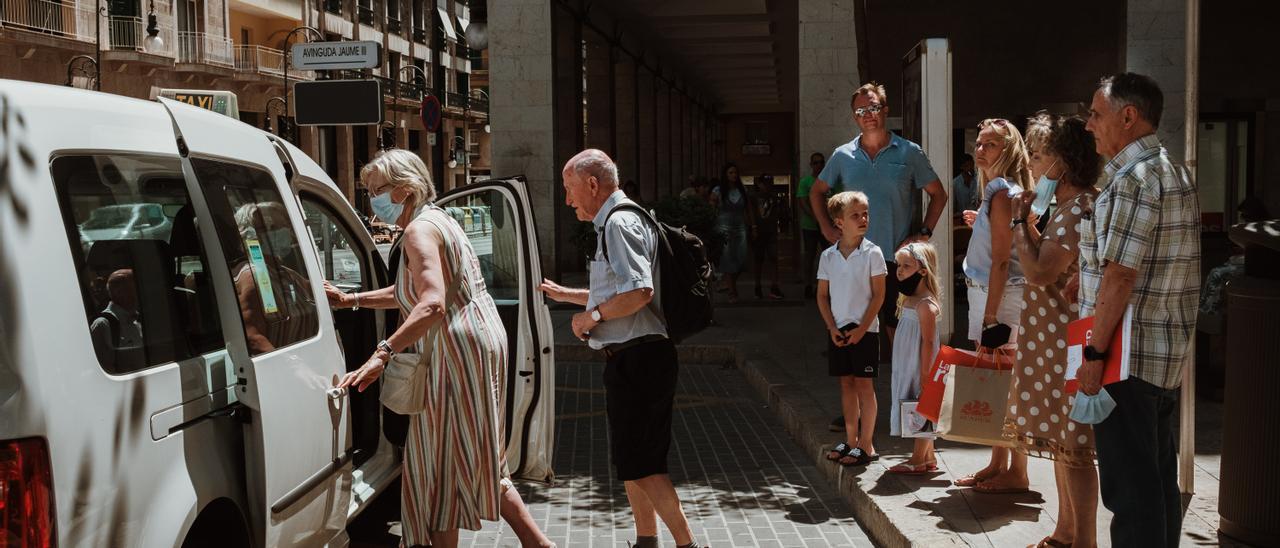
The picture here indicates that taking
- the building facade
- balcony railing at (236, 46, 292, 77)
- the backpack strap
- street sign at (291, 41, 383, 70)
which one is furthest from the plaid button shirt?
balcony railing at (236, 46, 292, 77)

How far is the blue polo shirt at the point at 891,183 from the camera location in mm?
7637

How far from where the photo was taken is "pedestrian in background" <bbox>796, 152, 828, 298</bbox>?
1516 cm

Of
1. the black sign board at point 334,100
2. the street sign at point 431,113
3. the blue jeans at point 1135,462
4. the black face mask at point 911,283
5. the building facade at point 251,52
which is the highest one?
the building facade at point 251,52

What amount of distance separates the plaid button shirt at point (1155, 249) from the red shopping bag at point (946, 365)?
1568 millimetres

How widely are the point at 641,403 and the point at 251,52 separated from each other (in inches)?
1834

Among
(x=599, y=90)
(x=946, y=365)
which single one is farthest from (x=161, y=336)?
(x=599, y=90)

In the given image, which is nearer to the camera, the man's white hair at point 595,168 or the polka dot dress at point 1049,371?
the polka dot dress at point 1049,371

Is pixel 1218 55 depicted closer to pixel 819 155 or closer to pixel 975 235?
pixel 819 155

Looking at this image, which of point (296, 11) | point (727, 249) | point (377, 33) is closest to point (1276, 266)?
point (727, 249)

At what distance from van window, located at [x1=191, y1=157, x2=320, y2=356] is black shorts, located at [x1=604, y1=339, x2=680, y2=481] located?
1.33 metres

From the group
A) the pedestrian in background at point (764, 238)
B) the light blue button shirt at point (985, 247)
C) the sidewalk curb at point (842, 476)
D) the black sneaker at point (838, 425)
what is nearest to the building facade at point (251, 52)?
the pedestrian in background at point (764, 238)

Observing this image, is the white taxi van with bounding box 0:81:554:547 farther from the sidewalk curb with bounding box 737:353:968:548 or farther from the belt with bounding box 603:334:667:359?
the sidewalk curb with bounding box 737:353:968:548

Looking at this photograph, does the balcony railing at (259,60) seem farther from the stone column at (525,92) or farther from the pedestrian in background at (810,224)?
the pedestrian in background at (810,224)

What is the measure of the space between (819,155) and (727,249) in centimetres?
231
